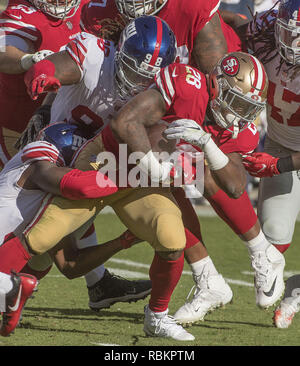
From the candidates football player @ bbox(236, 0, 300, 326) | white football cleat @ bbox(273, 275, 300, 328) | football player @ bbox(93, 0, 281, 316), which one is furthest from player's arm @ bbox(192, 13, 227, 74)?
white football cleat @ bbox(273, 275, 300, 328)

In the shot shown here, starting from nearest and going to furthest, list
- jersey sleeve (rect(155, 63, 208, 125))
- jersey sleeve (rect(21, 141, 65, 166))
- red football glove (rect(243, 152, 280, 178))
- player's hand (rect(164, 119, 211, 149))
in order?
player's hand (rect(164, 119, 211, 149)), jersey sleeve (rect(155, 63, 208, 125)), jersey sleeve (rect(21, 141, 65, 166)), red football glove (rect(243, 152, 280, 178))

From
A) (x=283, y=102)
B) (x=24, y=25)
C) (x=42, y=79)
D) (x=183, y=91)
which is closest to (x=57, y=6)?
(x=24, y=25)

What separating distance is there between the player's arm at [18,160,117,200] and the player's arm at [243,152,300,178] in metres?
0.83

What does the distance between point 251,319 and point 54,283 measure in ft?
4.97

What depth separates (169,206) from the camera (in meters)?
4.03

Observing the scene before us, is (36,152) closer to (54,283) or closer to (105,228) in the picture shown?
(54,283)

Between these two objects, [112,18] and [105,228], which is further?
[105,228]

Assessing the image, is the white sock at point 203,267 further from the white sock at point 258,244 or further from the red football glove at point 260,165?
the red football glove at point 260,165

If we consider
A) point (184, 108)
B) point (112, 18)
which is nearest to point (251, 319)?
point (184, 108)

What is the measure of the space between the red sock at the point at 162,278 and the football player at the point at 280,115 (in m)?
0.71

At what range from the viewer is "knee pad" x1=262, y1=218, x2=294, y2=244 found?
186 inches

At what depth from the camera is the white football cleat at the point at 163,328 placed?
4156 mm

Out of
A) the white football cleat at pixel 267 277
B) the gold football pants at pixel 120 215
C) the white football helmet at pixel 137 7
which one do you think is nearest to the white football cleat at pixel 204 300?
the white football cleat at pixel 267 277

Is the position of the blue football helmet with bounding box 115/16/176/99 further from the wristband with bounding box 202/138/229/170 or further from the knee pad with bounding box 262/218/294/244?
the knee pad with bounding box 262/218/294/244
